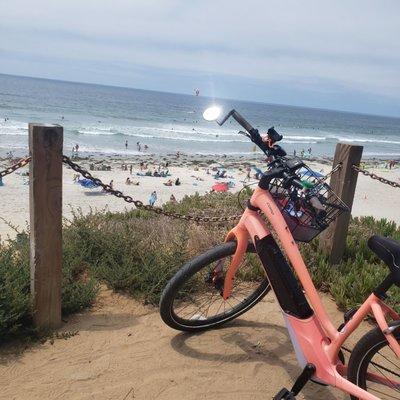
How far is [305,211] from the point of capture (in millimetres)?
2916

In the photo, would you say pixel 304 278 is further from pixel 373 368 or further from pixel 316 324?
pixel 373 368

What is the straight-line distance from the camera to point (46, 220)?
339cm

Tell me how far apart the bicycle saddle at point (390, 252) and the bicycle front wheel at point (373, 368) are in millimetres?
358

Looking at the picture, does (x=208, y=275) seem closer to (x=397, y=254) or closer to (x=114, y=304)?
(x=114, y=304)

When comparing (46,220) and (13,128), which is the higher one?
(13,128)

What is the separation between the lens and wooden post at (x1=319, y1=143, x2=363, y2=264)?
4.60m

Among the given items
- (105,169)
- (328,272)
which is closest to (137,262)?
(328,272)

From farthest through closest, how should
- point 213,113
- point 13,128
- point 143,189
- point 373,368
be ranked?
point 13,128
point 143,189
point 213,113
point 373,368

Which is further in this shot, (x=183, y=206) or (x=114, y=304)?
(x=183, y=206)

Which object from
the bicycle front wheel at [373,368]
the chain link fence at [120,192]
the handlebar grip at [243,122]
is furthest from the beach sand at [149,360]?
the handlebar grip at [243,122]

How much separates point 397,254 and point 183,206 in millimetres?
5014

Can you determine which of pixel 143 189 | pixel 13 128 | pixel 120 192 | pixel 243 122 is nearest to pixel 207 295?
pixel 120 192

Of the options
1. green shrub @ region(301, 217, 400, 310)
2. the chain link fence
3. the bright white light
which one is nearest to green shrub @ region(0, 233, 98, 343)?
the chain link fence

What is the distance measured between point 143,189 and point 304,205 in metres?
17.3
